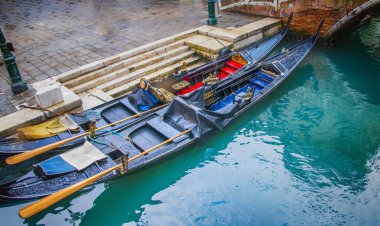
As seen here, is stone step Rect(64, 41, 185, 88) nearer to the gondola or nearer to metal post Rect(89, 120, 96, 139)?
the gondola

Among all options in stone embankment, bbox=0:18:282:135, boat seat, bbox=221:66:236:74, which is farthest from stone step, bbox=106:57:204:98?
boat seat, bbox=221:66:236:74

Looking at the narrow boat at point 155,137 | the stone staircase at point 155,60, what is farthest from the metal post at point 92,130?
the stone staircase at point 155,60

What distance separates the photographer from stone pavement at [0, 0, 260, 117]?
765 cm

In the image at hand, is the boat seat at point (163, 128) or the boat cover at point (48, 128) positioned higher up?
the boat cover at point (48, 128)

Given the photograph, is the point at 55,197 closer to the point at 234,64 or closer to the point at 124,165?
the point at 124,165

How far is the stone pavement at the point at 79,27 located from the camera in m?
7.65

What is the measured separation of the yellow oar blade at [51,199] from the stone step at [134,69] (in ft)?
11.1

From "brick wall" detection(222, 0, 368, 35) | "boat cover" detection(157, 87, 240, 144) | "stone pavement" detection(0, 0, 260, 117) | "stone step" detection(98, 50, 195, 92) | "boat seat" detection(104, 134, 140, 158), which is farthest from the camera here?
"brick wall" detection(222, 0, 368, 35)

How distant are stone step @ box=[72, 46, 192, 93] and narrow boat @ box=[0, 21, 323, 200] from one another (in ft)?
7.23

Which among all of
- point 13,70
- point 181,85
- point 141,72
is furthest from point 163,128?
point 13,70

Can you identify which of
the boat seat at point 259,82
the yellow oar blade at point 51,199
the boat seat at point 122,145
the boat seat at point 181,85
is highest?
the boat seat at point 181,85

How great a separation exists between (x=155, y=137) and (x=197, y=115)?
0.87 meters

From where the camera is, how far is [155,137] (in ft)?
17.5

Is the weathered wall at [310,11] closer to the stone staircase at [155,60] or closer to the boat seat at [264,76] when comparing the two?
the stone staircase at [155,60]
